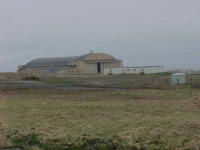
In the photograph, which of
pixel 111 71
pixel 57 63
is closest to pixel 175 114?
pixel 111 71

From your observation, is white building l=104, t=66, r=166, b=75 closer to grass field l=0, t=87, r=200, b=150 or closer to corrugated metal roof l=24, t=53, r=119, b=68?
corrugated metal roof l=24, t=53, r=119, b=68

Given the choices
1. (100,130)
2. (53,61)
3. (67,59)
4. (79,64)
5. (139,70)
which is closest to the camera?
(100,130)

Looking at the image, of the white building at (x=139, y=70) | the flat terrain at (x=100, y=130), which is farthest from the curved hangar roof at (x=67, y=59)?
the flat terrain at (x=100, y=130)

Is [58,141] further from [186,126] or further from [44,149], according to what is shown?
[186,126]

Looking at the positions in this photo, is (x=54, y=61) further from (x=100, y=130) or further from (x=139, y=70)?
(x=100, y=130)

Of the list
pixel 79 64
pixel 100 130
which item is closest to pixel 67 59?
pixel 79 64

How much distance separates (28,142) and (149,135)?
281 centimetres

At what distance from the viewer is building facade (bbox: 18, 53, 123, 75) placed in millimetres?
89438

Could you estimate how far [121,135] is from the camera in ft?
27.6

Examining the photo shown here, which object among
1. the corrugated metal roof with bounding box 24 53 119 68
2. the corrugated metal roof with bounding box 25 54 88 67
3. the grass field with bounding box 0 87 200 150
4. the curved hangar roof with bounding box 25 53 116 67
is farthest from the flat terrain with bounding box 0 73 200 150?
the corrugated metal roof with bounding box 25 54 88 67

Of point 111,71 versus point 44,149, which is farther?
point 111,71

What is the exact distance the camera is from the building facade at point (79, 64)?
89438 millimetres

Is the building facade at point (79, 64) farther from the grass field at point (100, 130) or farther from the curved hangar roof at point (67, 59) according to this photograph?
the grass field at point (100, 130)

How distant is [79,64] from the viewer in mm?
88562
